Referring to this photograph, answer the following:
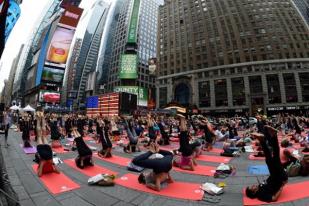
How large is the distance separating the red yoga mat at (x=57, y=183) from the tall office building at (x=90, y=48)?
130470 millimetres

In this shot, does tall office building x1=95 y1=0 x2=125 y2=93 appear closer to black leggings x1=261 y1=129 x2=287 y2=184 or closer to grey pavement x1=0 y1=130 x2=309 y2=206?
grey pavement x1=0 y1=130 x2=309 y2=206

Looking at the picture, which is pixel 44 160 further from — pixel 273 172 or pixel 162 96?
pixel 162 96

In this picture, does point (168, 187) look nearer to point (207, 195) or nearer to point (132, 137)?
point (207, 195)

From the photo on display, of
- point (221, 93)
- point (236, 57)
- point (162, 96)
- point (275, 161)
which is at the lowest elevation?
point (275, 161)

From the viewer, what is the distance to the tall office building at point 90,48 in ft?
454

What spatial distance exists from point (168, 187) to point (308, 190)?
326 cm

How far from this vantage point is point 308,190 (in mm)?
4570

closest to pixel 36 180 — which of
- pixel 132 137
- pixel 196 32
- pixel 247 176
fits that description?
pixel 132 137

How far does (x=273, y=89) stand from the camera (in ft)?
172

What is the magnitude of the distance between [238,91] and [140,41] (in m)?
69.2

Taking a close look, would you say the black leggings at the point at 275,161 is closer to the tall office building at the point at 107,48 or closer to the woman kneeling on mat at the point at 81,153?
the woman kneeling on mat at the point at 81,153

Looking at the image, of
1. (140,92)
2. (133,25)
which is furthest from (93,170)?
(133,25)

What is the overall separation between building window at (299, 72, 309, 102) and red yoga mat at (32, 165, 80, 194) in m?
60.5

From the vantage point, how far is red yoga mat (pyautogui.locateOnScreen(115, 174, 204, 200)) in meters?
4.60
